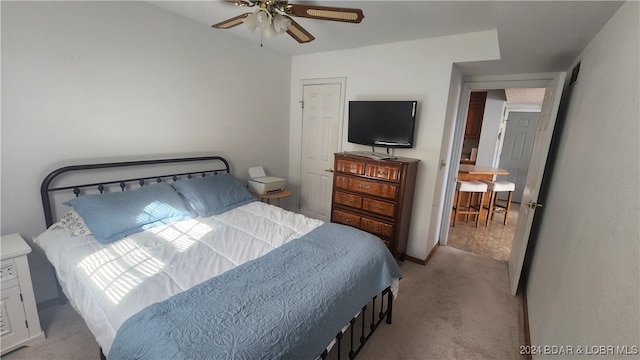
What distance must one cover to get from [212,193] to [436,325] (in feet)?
7.66

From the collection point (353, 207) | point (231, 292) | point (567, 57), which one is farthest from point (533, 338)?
point (567, 57)

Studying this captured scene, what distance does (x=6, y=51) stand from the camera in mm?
1782

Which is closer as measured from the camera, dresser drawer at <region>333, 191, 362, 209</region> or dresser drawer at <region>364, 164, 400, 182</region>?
dresser drawer at <region>364, 164, 400, 182</region>

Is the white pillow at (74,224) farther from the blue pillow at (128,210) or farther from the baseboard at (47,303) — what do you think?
the baseboard at (47,303)

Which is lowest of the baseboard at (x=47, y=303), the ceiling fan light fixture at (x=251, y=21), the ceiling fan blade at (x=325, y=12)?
the baseboard at (x=47, y=303)

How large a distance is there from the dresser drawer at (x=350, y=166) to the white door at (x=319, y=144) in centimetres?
56

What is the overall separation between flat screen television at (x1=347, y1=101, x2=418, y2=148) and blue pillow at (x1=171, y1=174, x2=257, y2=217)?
1535mm

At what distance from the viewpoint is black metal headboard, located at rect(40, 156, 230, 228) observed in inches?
79.7

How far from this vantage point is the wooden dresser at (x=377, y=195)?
2.82 metres

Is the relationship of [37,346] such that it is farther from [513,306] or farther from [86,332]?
[513,306]

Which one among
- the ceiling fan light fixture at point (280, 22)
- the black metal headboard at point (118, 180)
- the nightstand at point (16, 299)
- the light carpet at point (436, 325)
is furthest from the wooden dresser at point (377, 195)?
the nightstand at point (16, 299)

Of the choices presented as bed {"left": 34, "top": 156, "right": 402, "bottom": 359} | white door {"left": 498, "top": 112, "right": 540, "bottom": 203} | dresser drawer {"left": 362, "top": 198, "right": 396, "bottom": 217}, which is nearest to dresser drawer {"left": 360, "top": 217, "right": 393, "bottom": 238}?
dresser drawer {"left": 362, "top": 198, "right": 396, "bottom": 217}

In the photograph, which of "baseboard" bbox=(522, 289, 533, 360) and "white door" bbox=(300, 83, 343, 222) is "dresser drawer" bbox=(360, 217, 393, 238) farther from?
"baseboard" bbox=(522, 289, 533, 360)

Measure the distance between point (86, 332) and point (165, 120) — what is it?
1860mm
